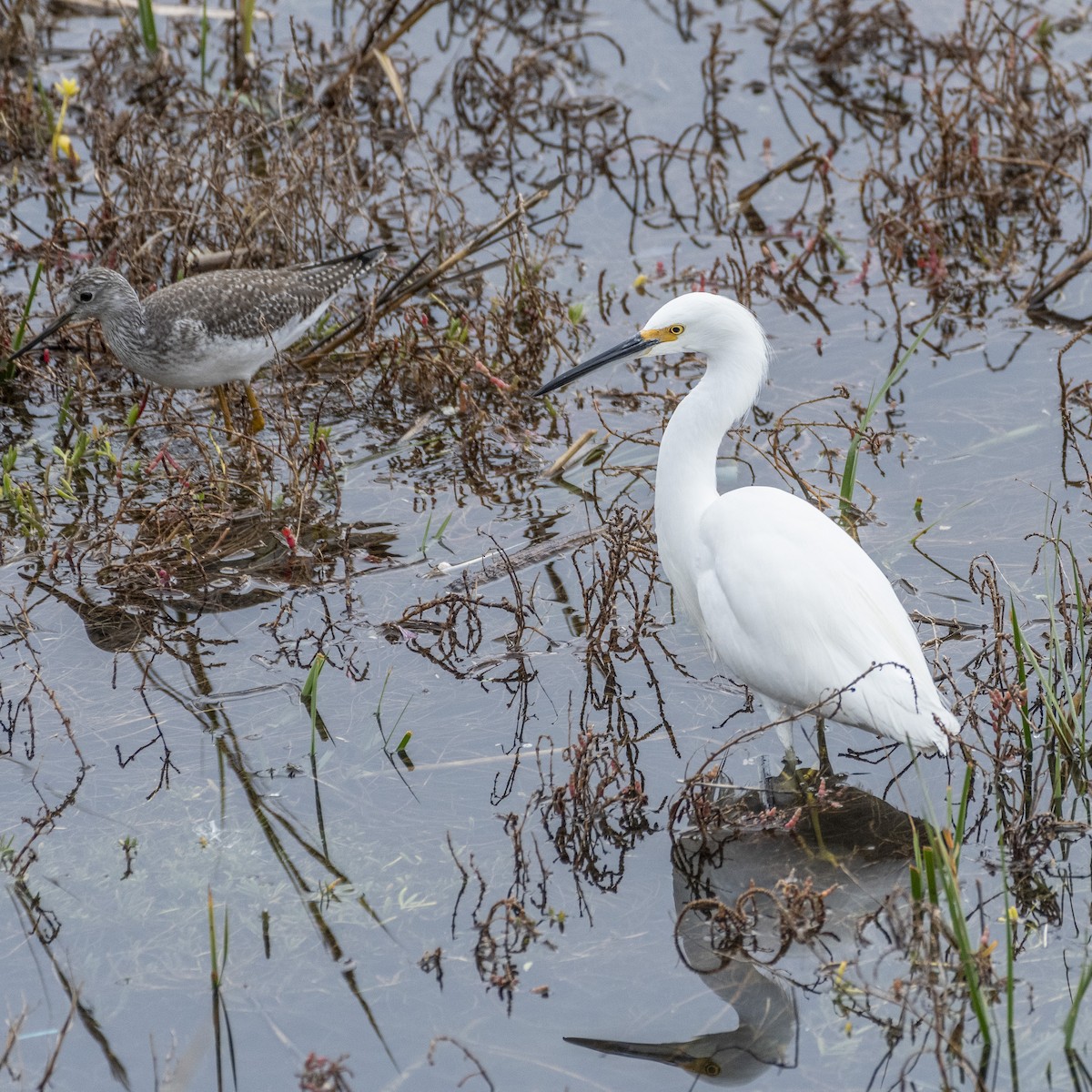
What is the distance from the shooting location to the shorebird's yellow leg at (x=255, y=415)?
624cm

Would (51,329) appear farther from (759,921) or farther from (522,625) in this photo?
(759,921)

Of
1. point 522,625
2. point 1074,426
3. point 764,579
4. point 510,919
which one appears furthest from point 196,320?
point 1074,426

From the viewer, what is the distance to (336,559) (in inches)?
220

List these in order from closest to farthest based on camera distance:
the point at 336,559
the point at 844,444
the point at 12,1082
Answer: the point at 12,1082
the point at 336,559
the point at 844,444

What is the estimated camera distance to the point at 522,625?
16.1 ft

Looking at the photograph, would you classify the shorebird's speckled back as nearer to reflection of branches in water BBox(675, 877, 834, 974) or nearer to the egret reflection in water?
the egret reflection in water

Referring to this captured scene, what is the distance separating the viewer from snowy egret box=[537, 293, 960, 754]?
4.23m

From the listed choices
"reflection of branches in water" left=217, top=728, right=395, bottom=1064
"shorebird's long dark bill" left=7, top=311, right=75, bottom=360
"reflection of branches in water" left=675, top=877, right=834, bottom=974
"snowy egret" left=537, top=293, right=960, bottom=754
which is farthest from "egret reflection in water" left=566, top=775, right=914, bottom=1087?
"shorebird's long dark bill" left=7, top=311, right=75, bottom=360

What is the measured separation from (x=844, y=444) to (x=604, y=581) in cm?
203

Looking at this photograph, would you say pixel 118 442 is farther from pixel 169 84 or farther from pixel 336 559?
pixel 169 84

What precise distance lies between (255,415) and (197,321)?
2.12 feet

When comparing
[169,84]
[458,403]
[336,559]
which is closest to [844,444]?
[458,403]

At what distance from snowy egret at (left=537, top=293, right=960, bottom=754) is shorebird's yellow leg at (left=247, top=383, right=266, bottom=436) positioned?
2.08 meters

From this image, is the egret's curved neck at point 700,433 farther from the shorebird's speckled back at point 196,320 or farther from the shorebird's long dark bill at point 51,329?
the shorebird's long dark bill at point 51,329
